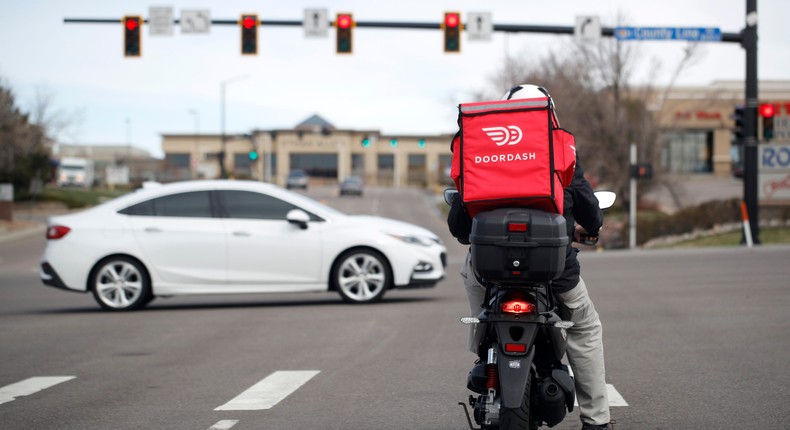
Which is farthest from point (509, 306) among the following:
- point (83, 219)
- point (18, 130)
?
point (18, 130)

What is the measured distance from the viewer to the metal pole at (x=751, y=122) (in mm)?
25531

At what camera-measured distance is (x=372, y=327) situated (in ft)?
35.9

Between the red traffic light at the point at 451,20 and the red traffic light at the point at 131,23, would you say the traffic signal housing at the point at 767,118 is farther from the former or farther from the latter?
the red traffic light at the point at 131,23

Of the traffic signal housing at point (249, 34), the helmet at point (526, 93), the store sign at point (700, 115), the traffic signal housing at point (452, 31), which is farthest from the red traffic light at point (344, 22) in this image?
the store sign at point (700, 115)

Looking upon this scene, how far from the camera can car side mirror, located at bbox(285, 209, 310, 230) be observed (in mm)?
12953

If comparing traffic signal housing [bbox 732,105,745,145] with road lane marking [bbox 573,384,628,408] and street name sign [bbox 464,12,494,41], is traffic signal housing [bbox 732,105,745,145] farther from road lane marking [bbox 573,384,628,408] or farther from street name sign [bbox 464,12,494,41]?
road lane marking [bbox 573,384,628,408]

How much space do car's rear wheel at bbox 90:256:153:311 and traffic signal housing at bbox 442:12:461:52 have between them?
41.5 feet

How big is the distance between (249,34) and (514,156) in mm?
20692

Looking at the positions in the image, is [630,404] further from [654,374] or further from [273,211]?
[273,211]

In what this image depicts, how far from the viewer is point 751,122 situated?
26359 mm

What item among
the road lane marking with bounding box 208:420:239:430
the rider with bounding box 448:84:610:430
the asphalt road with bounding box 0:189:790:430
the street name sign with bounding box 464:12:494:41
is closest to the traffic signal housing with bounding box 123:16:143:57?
the street name sign with bounding box 464:12:494:41

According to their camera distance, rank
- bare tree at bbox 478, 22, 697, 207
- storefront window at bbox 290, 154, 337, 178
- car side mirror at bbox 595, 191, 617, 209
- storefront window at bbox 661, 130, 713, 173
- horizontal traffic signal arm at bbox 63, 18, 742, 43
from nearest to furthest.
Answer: car side mirror at bbox 595, 191, 617, 209 → horizontal traffic signal arm at bbox 63, 18, 742, 43 → bare tree at bbox 478, 22, 697, 207 → storefront window at bbox 661, 130, 713, 173 → storefront window at bbox 290, 154, 337, 178

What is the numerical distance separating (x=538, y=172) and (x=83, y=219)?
9903mm

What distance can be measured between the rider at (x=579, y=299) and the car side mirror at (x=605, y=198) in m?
0.13
